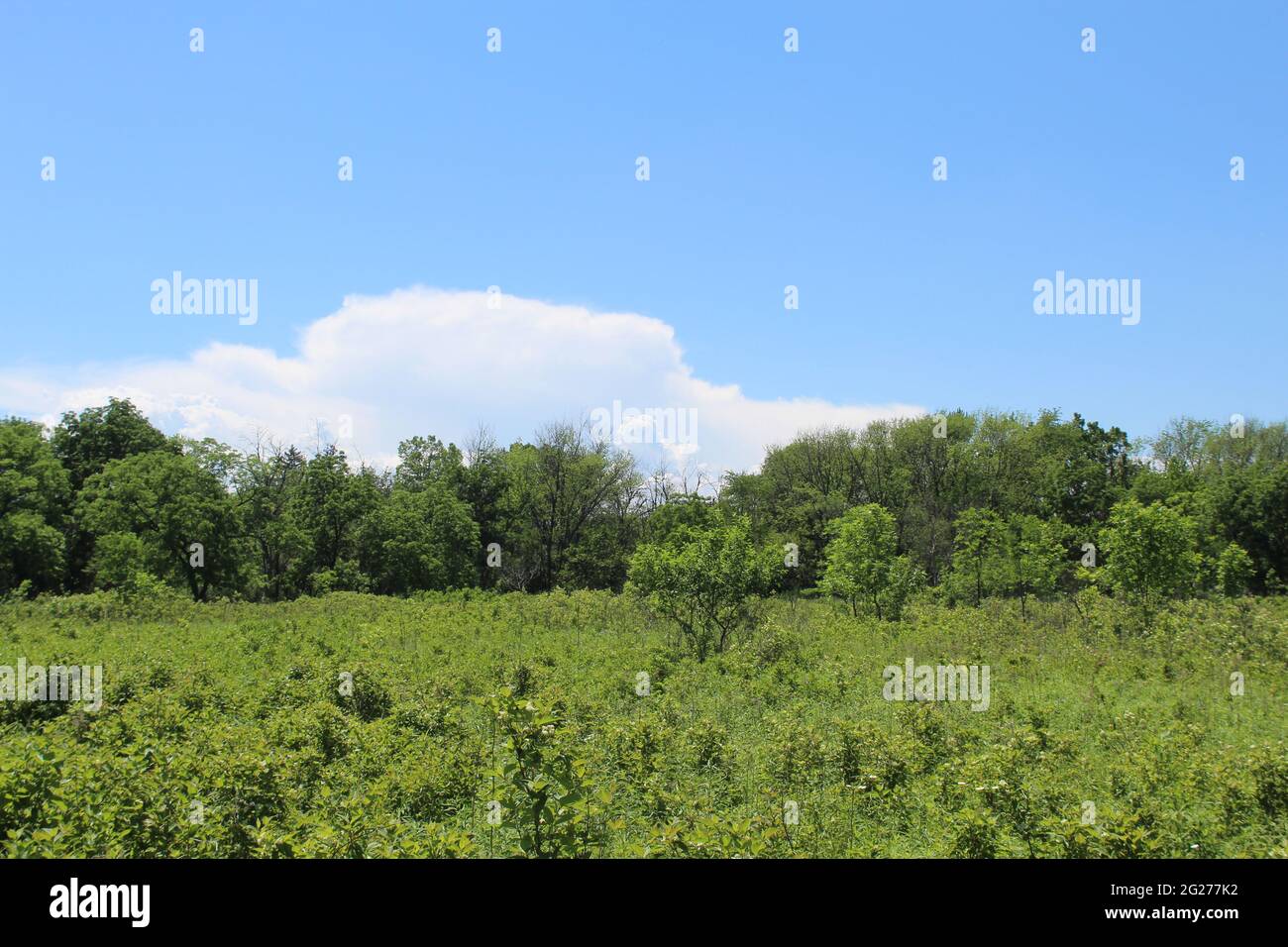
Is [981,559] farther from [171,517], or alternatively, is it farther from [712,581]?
[171,517]

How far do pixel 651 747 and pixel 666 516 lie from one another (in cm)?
3222

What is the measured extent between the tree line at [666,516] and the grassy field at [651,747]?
16.6 feet

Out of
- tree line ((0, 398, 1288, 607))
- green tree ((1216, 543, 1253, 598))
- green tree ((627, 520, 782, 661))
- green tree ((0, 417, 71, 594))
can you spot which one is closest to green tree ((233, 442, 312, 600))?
tree line ((0, 398, 1288, 607))

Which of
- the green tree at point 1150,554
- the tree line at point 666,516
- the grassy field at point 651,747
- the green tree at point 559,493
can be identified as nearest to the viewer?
the grassy field at point 651,747

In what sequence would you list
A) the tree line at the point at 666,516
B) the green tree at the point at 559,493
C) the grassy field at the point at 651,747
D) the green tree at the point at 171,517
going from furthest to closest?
the green tree at the point at 559,493 → the green tree at the point at 171,517 → the tree line at the point at 666,516 → the grassy field at the point at 651,747

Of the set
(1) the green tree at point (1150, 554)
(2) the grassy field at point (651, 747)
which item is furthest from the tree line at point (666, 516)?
(2) the grassy field at point (651, 747)

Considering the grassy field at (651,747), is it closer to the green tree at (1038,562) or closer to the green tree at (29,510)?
the green tree at (1038,562)

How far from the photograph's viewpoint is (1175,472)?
41156 millimetres

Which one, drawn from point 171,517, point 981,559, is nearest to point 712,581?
point 981,559

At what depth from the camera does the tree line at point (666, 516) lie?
80.5 feet

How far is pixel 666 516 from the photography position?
41625 mm

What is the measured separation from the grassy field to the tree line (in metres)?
5.05
